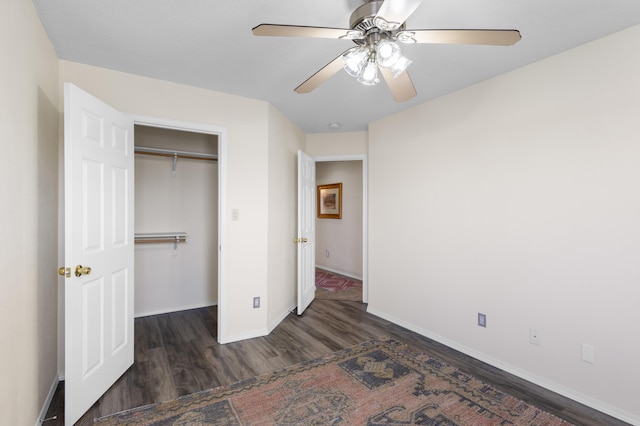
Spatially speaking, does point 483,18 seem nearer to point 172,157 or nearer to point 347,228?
point 172,157

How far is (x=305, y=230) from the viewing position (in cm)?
396

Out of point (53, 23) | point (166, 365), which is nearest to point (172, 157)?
point (53, 23)

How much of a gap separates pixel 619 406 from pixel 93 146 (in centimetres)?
387

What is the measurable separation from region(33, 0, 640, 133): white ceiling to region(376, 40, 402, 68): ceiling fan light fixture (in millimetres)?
417

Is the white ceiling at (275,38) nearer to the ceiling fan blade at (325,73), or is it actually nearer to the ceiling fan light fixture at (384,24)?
the ceiling fan blade at (325,73)

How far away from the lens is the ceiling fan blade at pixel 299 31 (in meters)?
1.31

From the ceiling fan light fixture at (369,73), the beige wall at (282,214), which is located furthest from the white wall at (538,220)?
the ceiling fan light fixture at (369,73)

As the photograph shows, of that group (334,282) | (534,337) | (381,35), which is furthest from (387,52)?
(334,282)

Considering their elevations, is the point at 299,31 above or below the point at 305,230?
above

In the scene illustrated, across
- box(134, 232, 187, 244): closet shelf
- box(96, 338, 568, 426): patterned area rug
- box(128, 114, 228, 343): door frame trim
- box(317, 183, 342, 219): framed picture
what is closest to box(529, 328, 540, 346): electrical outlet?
box(96, 338, 568, 426): patterned area rug

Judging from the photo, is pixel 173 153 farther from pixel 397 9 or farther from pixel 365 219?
pixel 397 9

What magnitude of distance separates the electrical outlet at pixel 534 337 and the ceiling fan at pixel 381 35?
213 centimetres

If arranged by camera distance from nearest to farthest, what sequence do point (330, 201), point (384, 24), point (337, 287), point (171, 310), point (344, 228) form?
point (384, 24) → point (171, 310) → point (337, 287) → point (344, 228) → point (330, 201)

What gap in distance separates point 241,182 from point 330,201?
3.42 m
